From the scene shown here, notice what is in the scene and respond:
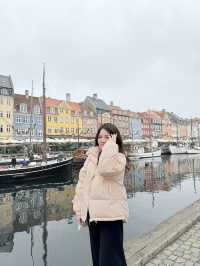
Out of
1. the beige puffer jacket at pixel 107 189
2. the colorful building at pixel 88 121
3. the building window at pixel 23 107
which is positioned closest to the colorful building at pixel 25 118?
the building window at pixel 23 107

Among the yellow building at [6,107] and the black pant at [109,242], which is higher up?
the yellow building at [6,107]

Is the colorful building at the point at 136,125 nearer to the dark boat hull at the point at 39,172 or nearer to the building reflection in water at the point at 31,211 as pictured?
the dark boat hull at the point at 39,172

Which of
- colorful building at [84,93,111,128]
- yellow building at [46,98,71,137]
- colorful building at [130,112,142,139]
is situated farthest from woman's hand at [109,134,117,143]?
colorful building at [130,112,142,139]

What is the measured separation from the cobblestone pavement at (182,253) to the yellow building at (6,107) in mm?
48081

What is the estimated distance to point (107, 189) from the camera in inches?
111

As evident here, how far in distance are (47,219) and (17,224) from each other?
115 centimetres

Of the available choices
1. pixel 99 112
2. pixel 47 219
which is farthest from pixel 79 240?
pixel 99 112

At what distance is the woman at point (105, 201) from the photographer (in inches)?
110

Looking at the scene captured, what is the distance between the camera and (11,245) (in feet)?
27.0

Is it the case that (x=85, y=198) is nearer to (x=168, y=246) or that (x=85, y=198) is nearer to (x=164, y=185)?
(x=168, y=246)

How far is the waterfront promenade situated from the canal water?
2226 mm

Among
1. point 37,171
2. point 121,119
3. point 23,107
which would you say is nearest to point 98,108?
point 121,119

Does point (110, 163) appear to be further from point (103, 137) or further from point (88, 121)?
point (88, 121)

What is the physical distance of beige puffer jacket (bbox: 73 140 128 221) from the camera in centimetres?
276
